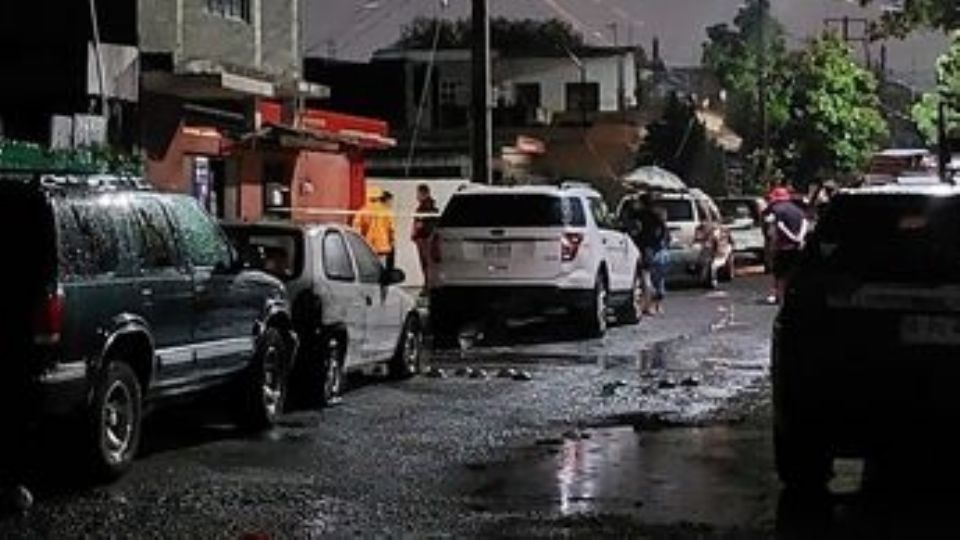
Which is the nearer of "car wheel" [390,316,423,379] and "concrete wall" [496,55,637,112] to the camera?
"car wheel" [390,316,423,379]

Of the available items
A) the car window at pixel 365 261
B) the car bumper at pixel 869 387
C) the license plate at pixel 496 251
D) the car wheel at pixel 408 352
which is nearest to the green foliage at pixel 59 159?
the car window at pixel 365 261

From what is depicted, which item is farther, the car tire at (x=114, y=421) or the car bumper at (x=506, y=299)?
the car bumper at (x=506, y=299)

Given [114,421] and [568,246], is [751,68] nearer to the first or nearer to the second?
[568,246]

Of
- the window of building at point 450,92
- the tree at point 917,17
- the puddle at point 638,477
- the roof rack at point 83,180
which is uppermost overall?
the window of building at point 450,92

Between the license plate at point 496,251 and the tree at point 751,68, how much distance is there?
42.8 metres

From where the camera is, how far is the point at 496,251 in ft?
68.4

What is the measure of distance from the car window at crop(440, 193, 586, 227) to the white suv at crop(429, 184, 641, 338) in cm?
1

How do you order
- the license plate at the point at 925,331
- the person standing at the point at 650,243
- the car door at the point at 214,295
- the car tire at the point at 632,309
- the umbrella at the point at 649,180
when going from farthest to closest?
the umbrella at the point at 649,180 → the person standing at the point at 650,243 → the car tire at the point at 632,309 → the car door at the point at 214,295 → the license plate at the point at 925,331

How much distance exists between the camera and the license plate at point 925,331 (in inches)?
365

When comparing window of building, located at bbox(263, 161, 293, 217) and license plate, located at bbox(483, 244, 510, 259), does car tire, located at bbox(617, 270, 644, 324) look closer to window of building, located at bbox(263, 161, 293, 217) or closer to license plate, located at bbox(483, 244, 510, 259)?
license plate, located at bbox(483, 244, 510, 259)

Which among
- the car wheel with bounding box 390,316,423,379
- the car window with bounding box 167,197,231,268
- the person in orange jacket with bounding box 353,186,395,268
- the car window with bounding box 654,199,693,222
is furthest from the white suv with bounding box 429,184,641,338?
the car window with bounding box 654,199,693,222

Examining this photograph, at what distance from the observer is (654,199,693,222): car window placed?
31609 millimetres

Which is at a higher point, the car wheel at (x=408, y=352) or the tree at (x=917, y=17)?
the tree at (x=917, y=17)

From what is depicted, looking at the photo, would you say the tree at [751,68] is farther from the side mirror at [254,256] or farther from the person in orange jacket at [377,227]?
the side mirror at [254,256]
